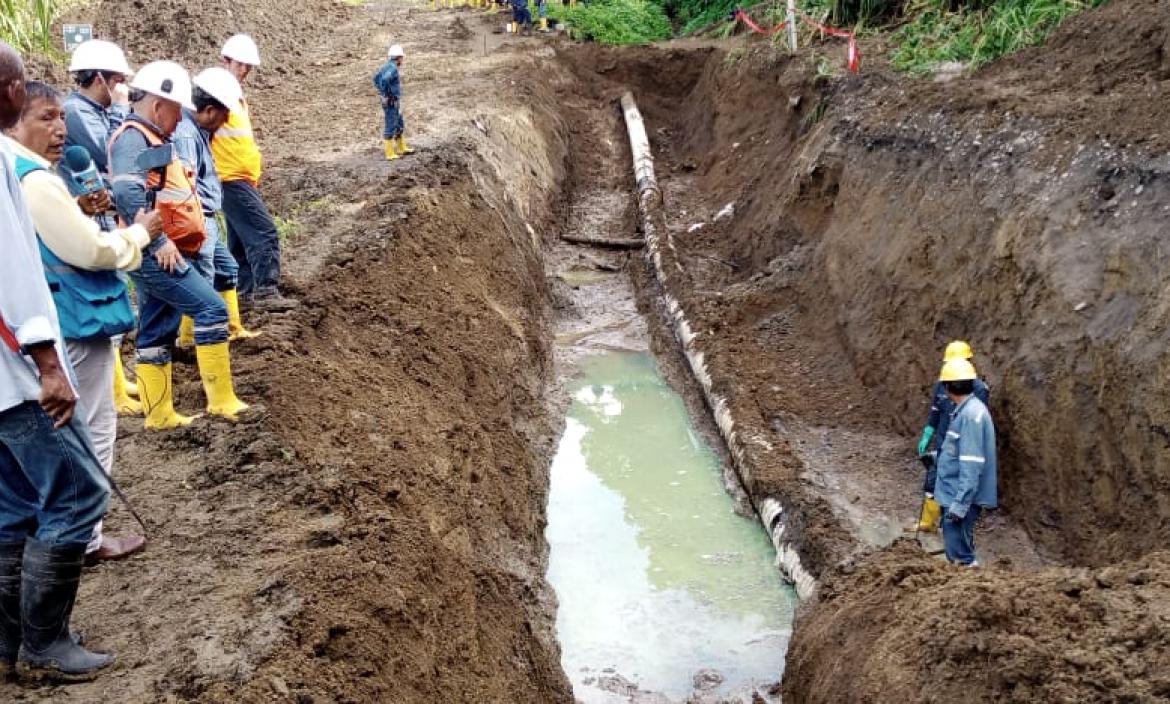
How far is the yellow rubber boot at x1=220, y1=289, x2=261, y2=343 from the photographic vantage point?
256 inches

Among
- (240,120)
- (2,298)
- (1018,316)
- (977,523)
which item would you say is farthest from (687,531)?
(2,298)

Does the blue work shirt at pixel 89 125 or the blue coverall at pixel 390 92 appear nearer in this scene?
the blue work shirt at pixel 89 125

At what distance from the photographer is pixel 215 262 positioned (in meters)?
6.30

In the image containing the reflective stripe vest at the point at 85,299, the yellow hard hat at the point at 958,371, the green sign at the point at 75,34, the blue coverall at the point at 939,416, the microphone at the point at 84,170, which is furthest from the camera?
the green sign at the point at 75,34

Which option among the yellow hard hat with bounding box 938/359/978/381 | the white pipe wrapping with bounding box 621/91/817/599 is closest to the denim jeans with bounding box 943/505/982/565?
the yellow hard hat with bounding box 938/359/978/381

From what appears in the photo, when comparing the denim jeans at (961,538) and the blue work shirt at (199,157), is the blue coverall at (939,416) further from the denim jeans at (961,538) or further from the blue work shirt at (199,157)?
the blue work shirt at (199,157)

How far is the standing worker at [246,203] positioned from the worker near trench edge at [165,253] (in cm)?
141

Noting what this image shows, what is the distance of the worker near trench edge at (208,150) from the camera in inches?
224

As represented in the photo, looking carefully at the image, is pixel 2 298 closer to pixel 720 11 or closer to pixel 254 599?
pixel 254 599

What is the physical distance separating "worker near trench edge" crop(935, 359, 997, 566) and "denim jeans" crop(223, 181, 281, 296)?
5.12 meters

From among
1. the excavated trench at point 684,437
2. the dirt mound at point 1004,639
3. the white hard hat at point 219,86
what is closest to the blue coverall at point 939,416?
the excavated trench at point 684,437

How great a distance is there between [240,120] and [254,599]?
4066 mm

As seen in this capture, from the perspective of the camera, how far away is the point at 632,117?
18266mm

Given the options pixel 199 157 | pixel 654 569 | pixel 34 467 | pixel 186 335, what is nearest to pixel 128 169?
pixel 199 157
